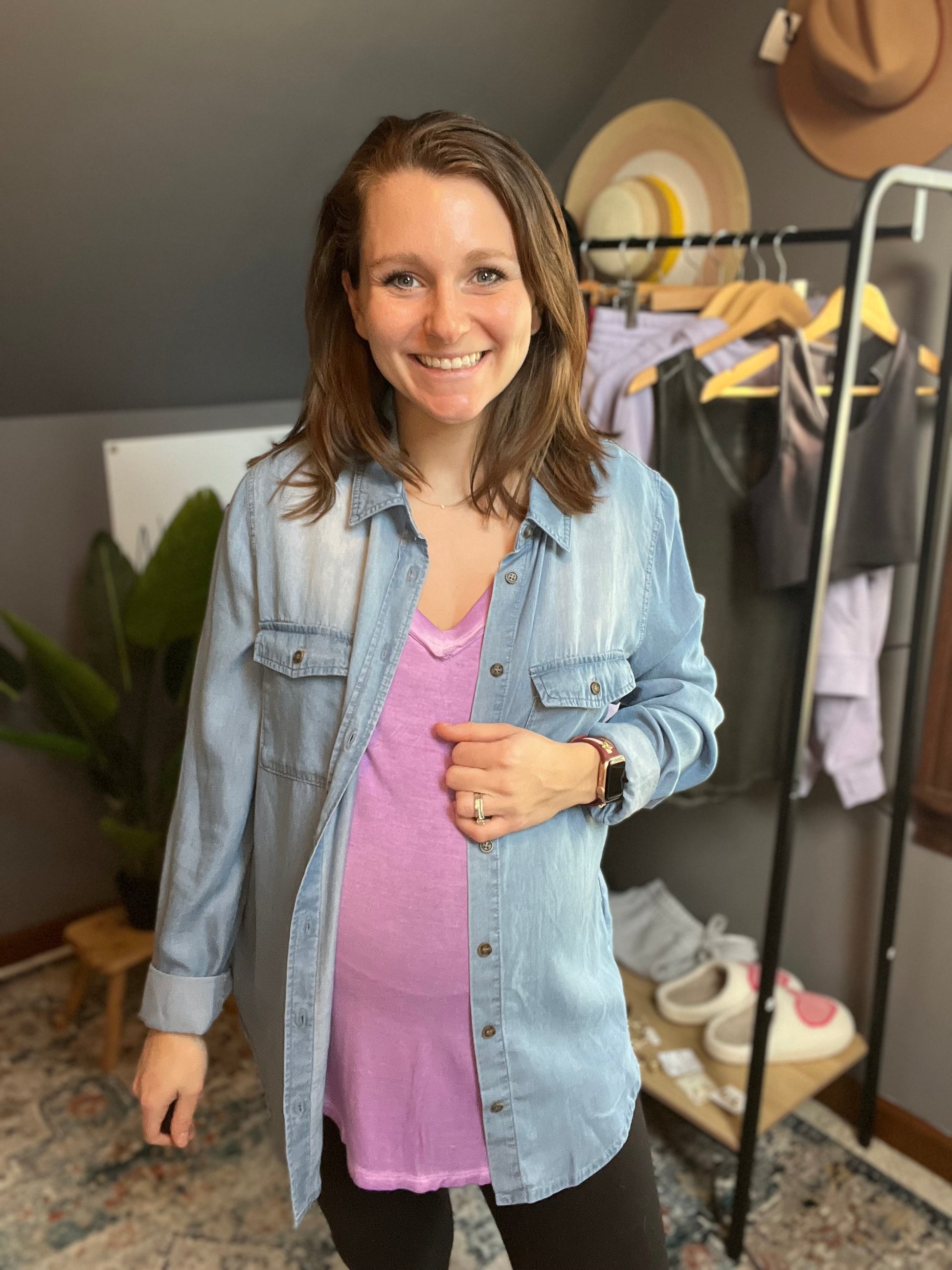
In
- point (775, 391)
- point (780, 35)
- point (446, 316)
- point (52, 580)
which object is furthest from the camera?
point (52, 580)

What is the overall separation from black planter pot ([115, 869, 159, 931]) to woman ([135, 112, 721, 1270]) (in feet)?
4.06

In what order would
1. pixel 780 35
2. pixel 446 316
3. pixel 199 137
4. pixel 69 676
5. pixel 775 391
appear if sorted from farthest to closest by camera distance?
pixel 69 676, pixel 780 35, pixel 199 137, pixel 775 391, pixel 446 316

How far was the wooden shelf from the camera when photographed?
171cm

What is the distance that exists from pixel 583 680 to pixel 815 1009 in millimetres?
1290

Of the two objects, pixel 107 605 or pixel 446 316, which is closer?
pixel 446 316

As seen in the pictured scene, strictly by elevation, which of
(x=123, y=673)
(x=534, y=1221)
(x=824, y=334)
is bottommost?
(x=534, y=1221)

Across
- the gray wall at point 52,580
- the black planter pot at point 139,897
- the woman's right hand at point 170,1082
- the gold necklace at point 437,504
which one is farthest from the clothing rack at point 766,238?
the black planter pot at point 139,897

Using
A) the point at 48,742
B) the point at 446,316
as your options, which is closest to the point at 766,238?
the point at 446,316

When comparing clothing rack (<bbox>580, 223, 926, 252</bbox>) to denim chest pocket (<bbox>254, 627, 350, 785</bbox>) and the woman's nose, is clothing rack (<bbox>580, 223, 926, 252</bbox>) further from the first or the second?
denim chest pocket (<bbox>254, 627, 350, 785</bbox>)

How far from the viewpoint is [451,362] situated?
85 centimetres

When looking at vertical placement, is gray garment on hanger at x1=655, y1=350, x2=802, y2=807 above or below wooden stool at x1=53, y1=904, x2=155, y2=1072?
above

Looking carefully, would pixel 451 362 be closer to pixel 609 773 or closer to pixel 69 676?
pixel 609 773

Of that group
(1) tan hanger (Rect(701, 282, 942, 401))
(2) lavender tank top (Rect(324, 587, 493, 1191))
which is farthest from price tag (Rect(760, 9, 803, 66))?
(2) lavender tank top (Rect(324, 587, 493, 1191))

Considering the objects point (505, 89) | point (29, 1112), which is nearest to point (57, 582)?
point (29, 1112)
